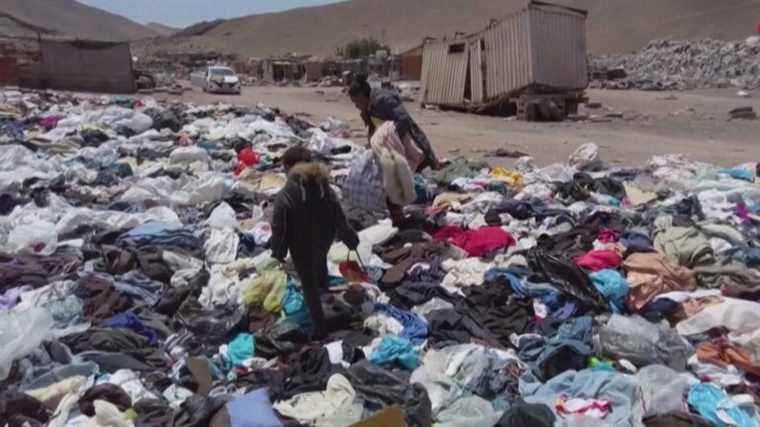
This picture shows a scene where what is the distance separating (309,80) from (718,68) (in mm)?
22982

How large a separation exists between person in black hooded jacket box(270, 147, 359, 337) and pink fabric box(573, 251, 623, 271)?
1.94 meters

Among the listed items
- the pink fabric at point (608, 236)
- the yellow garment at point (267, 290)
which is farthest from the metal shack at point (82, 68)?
the pink fabric at point (608, 236)

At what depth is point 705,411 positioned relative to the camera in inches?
146

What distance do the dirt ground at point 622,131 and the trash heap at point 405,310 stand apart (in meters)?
4.02

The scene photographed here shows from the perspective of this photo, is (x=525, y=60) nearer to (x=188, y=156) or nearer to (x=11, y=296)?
(x=188, y=156)

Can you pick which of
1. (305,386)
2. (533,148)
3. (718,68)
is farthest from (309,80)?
(305,386)

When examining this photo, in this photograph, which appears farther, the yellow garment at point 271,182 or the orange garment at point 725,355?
the yellow garment at point 271,182

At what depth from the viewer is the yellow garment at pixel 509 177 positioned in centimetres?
852

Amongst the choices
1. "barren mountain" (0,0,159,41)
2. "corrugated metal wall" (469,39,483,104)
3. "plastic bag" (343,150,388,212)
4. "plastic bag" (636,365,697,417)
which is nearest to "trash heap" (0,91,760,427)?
"plastic bag" (636,365,697,417)

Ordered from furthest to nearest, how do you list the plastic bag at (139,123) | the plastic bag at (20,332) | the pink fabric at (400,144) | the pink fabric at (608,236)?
the plastic bag at (139,123), the pink fabric at (400,144), the pink fabric at (608,236), the plastic bag at (20,332)

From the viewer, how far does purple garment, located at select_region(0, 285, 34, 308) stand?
16.8ft

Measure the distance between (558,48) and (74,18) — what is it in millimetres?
112796

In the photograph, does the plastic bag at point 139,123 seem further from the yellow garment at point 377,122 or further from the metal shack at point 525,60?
the metal shack at point 525,60

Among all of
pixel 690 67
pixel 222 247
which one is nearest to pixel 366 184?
pixel 222 247
